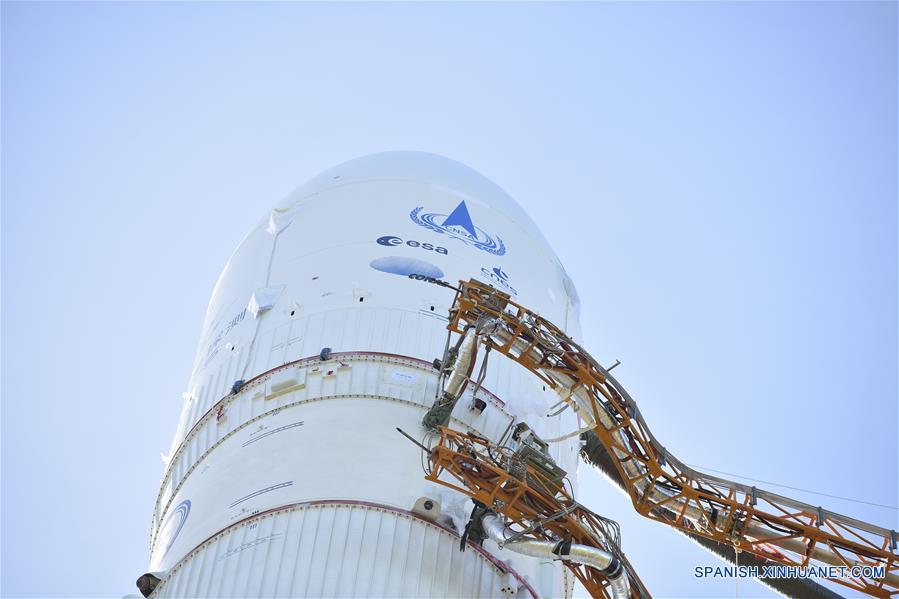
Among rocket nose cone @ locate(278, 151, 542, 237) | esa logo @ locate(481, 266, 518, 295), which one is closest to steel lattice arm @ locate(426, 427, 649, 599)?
esa logo @ locate(481, 266, 518, 295)

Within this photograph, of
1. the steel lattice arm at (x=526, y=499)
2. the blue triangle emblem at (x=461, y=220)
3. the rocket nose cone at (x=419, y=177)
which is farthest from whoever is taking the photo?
the rocket nose cone at (x=419, y=177)

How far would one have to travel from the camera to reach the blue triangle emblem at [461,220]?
21219 mm

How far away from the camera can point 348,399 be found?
18.2 meters

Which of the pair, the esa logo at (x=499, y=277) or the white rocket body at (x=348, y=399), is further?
the esa logo at (x=499, y=277)

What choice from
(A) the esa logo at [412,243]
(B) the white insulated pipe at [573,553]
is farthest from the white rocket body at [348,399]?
(B) the white insulated pipe at [573,553]

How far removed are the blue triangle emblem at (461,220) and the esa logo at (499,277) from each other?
2.99 feet

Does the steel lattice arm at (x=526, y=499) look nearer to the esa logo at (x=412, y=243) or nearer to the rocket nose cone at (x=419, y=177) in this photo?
the esa logo at (x=412, y=243)

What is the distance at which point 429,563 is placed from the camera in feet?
52.7

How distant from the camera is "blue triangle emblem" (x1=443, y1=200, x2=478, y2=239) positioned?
21219 millimetres

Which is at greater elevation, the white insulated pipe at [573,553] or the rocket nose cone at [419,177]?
the rocket nose cone at [419,177]

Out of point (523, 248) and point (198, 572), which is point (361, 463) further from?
point (523, 248)

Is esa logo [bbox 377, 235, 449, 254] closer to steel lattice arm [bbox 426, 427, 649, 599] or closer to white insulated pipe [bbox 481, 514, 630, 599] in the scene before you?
steel lattice arm [bbox 426, 427, 649, 599]

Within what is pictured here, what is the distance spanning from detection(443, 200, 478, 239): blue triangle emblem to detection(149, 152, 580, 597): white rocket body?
36mm

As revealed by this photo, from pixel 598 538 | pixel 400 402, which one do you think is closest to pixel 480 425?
pixel 400 402
